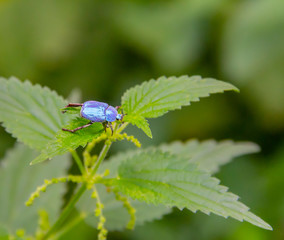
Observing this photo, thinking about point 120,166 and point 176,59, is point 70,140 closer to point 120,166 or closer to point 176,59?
point 120,166

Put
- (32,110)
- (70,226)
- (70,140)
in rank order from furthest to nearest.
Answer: (70,226), (32,110), (70,140)

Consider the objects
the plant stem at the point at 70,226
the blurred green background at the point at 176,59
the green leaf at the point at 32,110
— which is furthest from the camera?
the blurred green background at the point at 176,59

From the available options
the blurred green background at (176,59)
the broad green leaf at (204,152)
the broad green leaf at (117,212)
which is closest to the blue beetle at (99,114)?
the broad green leaf at (204,152)

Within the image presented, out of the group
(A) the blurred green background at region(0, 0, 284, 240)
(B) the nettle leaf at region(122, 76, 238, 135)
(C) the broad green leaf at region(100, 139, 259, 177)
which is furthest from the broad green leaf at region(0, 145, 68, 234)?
(A) the blurred green background at region(0, 0, 284, 240)

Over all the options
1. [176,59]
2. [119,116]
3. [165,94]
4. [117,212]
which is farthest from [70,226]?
[176,59]

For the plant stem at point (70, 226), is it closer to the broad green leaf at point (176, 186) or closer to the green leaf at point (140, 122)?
the broad green leaf at point (176, 186)

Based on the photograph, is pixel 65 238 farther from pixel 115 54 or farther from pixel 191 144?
pixel 115 54

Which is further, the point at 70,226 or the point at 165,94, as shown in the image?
the point at 70,226
